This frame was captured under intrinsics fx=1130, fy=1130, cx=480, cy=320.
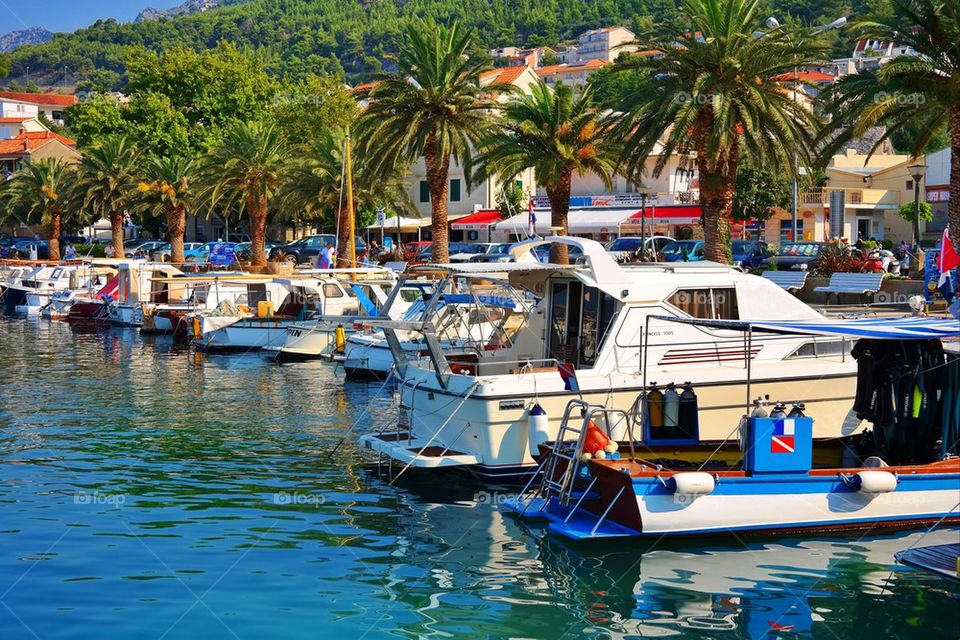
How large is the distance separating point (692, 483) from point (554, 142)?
26035 millimetres

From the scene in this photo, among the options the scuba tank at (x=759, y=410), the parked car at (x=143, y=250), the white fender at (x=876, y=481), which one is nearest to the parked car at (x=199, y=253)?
the parked car at (x=143, y=250)

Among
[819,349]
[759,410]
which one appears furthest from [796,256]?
[759,410]

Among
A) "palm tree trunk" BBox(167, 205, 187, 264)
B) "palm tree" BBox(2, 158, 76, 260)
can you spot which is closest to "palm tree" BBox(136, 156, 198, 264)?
"palm tree trunk" BBox(167, 205, 187, 264)

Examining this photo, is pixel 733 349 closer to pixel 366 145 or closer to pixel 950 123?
pixel 950 123

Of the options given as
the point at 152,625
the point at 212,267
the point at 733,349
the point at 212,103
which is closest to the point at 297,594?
the point at 152,625

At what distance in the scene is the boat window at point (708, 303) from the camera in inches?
743

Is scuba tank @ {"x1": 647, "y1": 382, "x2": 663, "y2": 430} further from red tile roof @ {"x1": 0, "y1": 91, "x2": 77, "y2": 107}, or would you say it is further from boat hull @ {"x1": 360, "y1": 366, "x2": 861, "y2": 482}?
red tile roof @ {"x1": 0, "y1": 91, "x2": 77, "y2": 107}

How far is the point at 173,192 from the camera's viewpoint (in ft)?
198

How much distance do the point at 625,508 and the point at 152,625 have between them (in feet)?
19.5

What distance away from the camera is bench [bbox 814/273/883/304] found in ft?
110

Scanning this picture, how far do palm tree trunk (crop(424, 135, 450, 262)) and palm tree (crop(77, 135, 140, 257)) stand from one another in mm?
29461

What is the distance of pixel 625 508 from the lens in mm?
14469

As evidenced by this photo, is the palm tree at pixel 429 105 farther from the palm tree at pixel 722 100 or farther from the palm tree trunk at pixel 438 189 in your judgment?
the palm tree at pixel 722 100

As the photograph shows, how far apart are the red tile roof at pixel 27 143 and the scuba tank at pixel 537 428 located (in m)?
92.3
